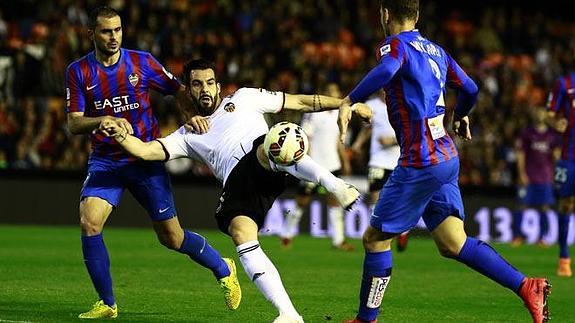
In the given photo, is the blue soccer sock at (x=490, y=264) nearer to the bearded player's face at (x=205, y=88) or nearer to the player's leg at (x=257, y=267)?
the player's leg at (x=257, y=267)

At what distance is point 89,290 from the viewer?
11023 mm

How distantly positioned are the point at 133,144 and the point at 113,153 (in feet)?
2.68

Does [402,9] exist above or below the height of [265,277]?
above

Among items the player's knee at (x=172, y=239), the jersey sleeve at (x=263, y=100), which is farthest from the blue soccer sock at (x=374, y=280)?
the player's knee at (x=172, y=239)

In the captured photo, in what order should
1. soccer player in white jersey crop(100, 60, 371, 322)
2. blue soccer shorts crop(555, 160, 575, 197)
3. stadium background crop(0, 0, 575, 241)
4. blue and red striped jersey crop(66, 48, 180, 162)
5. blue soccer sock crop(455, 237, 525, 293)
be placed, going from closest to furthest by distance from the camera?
1. soccer player in white jersey crop(100, 60, 371, 322)
2. blue soccer sock crop(455, 237, 525, 293)
3. blue and red striped jersey crop(66, 48, 180, 162)
4. blue soccer shorts crop(555, 160, 575, 197)
5. stadium background crop(0, 0, 575, 241)

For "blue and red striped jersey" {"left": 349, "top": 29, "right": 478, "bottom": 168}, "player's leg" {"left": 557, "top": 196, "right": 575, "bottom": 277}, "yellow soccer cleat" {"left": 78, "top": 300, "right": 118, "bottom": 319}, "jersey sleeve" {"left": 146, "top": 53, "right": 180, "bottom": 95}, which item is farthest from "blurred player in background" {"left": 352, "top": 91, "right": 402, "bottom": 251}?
"blue and red striped jersey" {"left": 349, "top": 29, "right": 478, "bottom": 168}

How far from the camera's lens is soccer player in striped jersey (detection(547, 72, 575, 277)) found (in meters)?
13.7

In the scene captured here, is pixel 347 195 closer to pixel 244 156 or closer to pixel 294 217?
pixel 244 156

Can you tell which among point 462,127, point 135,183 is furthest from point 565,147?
point 135,183

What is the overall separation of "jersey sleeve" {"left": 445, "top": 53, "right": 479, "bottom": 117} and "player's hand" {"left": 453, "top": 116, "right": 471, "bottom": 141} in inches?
1.6

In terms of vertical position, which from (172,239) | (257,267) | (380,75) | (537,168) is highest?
(380,75)

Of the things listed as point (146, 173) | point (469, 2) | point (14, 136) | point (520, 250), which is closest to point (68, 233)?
point (14, 136)

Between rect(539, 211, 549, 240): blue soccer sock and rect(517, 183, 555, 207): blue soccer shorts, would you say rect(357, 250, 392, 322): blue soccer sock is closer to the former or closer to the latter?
rect(539, 211, 549, 240): blue soccer sock

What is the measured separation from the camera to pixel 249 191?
8297 mm
